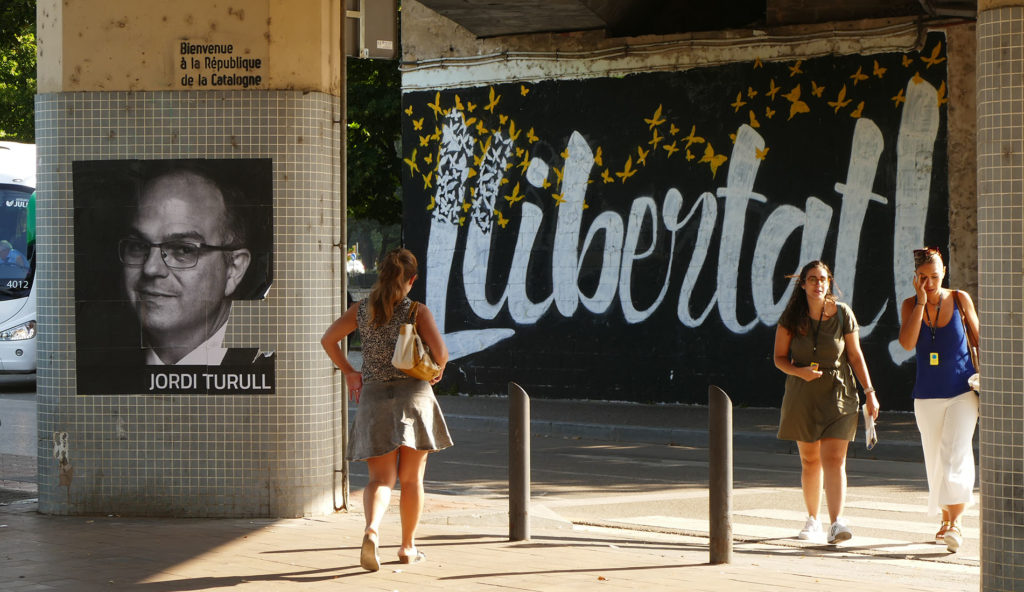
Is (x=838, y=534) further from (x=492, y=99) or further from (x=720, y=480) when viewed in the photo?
(x=492, y=99)

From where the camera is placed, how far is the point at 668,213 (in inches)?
676

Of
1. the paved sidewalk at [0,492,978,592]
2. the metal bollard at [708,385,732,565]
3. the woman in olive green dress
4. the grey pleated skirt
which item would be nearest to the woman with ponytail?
the grey pleated skirt

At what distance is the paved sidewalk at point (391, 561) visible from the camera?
6.87 meters

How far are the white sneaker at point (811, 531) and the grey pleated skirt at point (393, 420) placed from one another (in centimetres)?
283

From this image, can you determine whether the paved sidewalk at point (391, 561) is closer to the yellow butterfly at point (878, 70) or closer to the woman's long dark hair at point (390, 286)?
the woman's long dark hair at point (390, 286)

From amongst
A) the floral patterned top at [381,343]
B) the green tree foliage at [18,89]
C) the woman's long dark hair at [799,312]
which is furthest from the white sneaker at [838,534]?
the green tree foliage at [18,89]

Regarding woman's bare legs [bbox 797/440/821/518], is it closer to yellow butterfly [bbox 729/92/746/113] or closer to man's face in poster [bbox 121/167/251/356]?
man's face in poster [bbox 121/167/251/356]

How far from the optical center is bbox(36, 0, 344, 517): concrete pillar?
8.89 meters

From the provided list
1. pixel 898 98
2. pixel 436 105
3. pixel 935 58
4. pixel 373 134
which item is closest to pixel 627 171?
pixel 436 105

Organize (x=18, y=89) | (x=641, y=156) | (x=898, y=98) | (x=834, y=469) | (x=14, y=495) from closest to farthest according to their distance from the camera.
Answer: (x=834, y=469) < (x=14, y=495) < (x=898, y=98) < (x=641, y=156) < (x=18, y=89)

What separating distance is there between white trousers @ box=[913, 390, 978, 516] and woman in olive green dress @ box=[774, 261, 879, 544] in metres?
0.50

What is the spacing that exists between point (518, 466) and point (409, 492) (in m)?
1.17

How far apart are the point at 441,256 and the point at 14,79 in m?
24.9

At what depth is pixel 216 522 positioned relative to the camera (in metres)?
8.70
